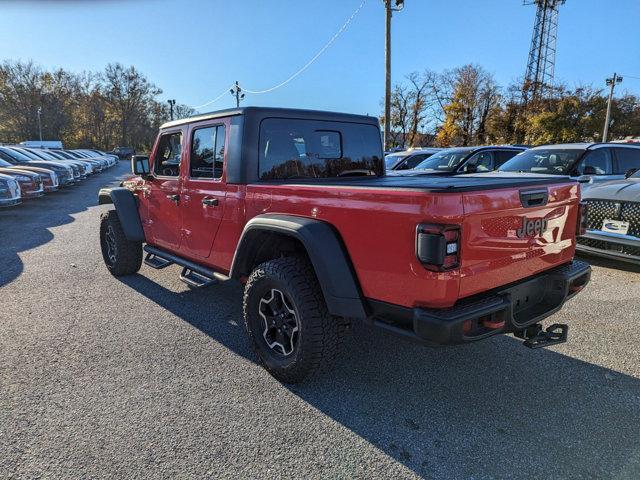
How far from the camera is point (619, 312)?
415 centimetres

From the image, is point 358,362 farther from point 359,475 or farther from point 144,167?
point 144,167

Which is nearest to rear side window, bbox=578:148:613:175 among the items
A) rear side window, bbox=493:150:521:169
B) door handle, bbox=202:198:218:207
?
rear side window, bbox=493:150:521:169

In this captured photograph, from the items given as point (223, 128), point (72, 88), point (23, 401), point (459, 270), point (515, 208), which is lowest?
point (23, 401)

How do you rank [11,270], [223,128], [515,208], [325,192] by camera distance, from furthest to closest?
[11,270]
[223,128]
[325,192]
[515,208]

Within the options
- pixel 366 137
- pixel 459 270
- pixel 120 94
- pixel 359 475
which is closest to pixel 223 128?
pixel 366 137

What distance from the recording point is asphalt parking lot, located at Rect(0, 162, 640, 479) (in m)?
2.22

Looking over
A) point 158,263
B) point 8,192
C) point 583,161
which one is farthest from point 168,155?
point 8,192

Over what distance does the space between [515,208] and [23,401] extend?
332cm

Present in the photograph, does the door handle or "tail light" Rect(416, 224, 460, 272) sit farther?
the door handle

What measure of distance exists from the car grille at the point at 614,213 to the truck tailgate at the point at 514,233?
256 cm

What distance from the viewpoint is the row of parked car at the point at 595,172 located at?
512 cm

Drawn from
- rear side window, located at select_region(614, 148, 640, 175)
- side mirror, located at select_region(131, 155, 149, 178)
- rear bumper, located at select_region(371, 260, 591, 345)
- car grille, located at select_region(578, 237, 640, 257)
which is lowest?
rear bumper, located at select_region(371, 260, 591, 345)

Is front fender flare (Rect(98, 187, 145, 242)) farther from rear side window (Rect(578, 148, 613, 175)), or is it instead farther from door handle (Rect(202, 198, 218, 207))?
rear side window (Rect(578, 148, 613, 175))

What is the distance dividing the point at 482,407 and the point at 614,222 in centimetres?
383
